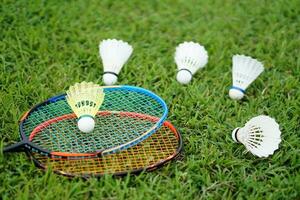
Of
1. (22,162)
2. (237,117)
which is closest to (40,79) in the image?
(22,162)

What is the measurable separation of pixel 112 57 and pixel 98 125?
29.6 inches

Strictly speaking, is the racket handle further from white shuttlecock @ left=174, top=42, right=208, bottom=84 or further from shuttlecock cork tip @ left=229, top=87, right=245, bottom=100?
shuttlecock cork tip @ left=229, top=87, right=245, bottom=100

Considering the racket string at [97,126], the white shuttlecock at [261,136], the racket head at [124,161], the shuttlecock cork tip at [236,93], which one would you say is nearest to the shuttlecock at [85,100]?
the racket string at [97,126]

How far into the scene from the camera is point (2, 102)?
300cm

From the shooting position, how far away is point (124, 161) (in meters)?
2.64

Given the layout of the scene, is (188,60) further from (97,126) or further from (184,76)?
(97,126)

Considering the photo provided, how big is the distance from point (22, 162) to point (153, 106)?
0.99m

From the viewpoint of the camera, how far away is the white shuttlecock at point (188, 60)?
3.39m

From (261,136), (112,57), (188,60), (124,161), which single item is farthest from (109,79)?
(261,136)

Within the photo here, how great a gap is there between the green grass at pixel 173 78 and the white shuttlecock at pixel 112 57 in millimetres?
101

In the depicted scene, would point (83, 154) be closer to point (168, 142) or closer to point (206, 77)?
point (168, 142)

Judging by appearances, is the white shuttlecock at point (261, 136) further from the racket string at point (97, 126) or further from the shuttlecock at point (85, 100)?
the shuttlecock at point (85, 100)

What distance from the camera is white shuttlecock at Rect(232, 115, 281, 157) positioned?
2682 millimetres

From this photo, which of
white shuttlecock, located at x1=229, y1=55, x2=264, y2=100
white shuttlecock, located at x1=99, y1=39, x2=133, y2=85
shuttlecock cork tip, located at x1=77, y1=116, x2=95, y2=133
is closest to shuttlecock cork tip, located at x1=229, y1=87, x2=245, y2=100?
white shuttlecock, located at x1=229, y1=55, x2=264, y2=100
